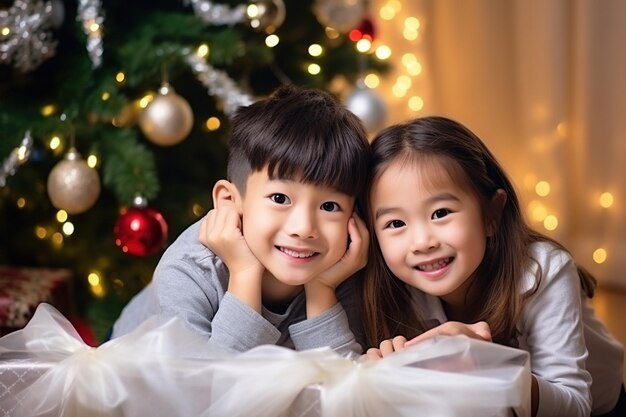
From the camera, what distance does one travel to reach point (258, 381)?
0.99 m

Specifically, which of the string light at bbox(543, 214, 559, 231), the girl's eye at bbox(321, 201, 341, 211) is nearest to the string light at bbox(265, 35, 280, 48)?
the girl's eye at bbox(321, 201, 341, 211)

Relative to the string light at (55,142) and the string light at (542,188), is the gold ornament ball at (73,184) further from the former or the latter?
the string light at (542,188)

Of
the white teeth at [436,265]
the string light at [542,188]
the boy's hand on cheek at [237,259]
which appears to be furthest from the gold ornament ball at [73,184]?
the string light at [542,188]

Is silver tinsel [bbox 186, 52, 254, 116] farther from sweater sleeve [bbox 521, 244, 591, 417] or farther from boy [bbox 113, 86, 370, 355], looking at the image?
sweater sleeve [bbox 521, 244, 591, 417]

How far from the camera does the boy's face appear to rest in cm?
120

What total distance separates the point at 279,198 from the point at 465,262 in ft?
0.88

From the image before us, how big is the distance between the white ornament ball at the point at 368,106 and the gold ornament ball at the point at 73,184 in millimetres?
753

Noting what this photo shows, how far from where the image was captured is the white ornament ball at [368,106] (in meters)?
2.34

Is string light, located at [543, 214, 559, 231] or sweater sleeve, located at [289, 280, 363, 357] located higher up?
sweater sleeve, located at [289, 280, 363, 357]

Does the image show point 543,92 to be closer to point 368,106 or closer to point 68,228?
point 368,106

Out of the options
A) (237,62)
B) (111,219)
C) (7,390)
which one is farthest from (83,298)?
(7,390)

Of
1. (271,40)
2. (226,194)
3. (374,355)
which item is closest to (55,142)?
(271,40)

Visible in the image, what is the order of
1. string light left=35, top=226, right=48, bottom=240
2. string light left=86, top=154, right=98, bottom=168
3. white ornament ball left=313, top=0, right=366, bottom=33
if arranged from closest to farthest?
string light left=86, top=154, right=98, bottom=168 → string light left=35, top=226, right=48, bottom=240 → white ornament ball left=313, top=0, right=366, bottom=33

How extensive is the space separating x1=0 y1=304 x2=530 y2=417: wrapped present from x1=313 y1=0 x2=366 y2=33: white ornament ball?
141 cm
